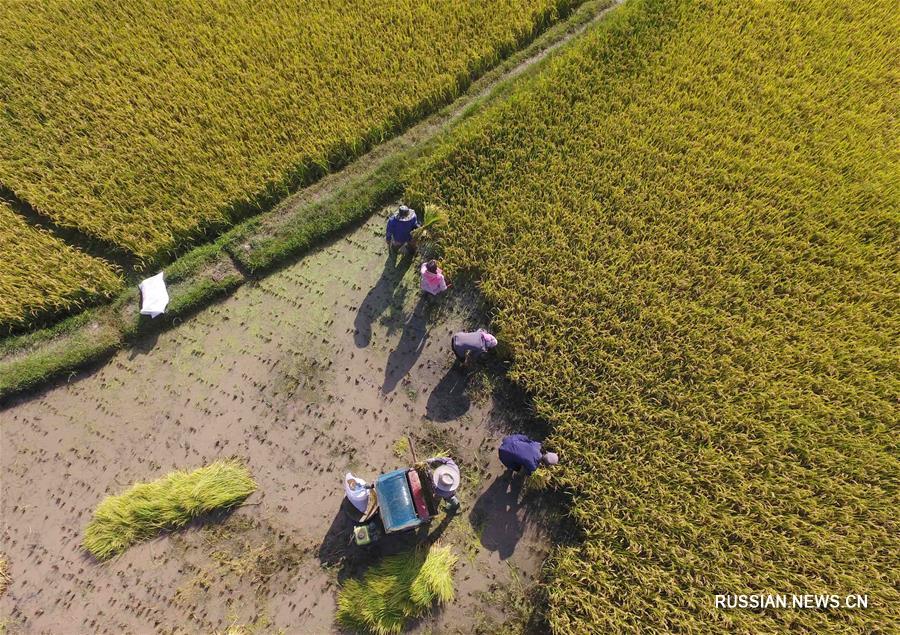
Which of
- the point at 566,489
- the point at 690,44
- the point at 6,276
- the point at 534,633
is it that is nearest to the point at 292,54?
the point at 6,276

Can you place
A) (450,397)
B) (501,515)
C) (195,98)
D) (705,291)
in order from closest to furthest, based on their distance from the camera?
(501,515), (450,397), (705,291), (195,98)

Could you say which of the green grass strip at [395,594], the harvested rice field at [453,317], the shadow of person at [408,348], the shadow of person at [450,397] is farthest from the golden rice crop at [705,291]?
the green grass strip at [395,594]

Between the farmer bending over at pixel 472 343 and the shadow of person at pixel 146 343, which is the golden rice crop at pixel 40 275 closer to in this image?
the shadow of person at pixel 146 343

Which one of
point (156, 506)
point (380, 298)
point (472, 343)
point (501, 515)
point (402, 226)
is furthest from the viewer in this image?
point (380, 298)

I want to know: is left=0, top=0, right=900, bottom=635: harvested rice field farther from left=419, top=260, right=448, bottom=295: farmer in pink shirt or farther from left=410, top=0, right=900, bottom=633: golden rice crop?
left=419, top=260, right=448, bottom=295: farmer in pink shirt

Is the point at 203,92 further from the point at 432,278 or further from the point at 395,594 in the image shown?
the point at 395,594

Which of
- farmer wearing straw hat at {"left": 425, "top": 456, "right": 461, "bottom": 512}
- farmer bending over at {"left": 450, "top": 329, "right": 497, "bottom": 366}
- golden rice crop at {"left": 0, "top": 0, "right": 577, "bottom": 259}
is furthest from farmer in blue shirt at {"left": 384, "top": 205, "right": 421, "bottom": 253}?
farmer wearing straw hat at {"left": 425, "top": 456, "right": 461, "bottom": 512}

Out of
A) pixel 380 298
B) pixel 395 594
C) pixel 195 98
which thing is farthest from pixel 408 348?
pixel 195 98
